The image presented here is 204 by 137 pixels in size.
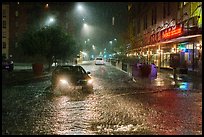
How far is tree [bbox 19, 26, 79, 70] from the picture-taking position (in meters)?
39.4

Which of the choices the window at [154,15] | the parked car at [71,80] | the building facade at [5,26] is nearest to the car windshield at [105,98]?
the parked car at [71,80]

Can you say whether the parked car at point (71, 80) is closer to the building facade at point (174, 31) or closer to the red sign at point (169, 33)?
the building facade at point (174, 31)

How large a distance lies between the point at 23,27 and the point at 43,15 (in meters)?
5.67

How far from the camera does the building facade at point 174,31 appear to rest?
2989 cm

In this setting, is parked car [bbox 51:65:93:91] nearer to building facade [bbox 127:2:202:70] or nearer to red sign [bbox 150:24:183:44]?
building facade [bbox 127:2:202:70]

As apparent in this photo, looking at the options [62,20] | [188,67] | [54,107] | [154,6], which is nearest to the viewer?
[54,107]

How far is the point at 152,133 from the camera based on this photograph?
800 cm

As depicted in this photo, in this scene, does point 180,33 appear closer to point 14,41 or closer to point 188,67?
point 188,67

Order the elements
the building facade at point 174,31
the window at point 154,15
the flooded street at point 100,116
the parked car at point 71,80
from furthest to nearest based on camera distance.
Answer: the window at point 154,15 < the building facade at point 174,31 < the parked car at point 71,80 < the flooded street at point 100,116

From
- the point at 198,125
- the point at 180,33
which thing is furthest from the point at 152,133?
the point at 180,33

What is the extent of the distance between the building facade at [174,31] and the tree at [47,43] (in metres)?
11.6

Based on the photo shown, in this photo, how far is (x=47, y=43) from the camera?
130 feet

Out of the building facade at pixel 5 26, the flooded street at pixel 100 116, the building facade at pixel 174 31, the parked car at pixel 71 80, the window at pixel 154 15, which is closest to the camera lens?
the flooded street at pixel 100 116

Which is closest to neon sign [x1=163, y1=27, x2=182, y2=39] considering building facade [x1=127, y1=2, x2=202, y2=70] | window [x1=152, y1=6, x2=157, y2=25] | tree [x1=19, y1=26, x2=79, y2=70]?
building facade [x1=127, y1=2, x2=202, y2=70]
